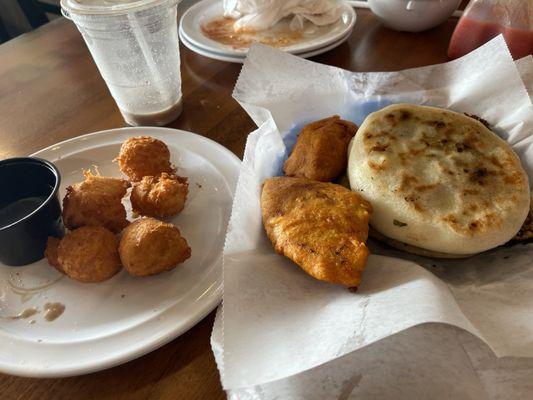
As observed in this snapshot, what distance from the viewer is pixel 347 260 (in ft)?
2.18

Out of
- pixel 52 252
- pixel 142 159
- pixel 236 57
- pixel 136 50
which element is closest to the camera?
pixel 52 252

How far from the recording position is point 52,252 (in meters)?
0.81

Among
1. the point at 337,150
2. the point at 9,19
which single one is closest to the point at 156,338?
the point at 337,150

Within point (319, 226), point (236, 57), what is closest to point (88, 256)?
point (319, 226)

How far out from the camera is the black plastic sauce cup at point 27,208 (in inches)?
31.0

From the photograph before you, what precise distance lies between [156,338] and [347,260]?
0.34 metres

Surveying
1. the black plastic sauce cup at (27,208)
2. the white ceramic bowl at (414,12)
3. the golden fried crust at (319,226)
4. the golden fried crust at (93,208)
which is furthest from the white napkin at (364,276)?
the white ceramic bowl at (414,12)

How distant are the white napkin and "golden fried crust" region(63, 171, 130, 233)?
29 centimetres

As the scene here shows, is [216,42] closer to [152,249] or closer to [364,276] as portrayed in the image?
[152,249]

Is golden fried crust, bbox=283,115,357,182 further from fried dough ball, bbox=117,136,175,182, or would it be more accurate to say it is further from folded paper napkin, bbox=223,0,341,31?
folded paper napkin, bbox=223,0,341,31

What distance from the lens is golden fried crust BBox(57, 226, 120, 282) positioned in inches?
30.4

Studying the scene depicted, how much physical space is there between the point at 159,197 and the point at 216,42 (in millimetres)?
891

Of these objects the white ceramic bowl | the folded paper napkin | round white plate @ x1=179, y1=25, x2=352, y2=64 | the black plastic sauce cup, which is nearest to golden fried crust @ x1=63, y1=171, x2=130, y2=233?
the black plastic sauce cup

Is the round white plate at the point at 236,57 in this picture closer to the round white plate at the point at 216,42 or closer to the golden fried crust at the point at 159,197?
the round white plate at the point at 216,42
